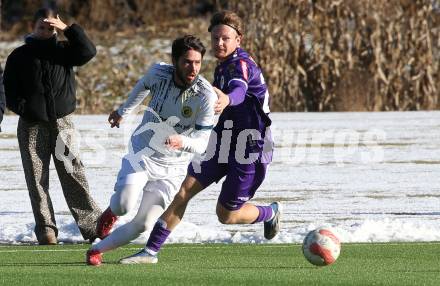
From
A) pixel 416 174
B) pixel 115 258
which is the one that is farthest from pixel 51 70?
pixel 416 174

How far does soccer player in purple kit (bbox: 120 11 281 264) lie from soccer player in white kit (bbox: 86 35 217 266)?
0.18 meters

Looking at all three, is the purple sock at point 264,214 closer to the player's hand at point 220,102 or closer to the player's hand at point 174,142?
the player's hand at point 220,102

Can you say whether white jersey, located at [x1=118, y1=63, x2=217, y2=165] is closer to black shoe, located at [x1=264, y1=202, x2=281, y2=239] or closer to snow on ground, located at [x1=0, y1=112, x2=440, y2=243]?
black shoe, located at [x1=264, y1=202, x2=281, y2=239]

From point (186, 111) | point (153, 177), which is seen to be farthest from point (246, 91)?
point (153, 177)

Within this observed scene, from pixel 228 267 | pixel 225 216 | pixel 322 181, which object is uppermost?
pixel 322 181

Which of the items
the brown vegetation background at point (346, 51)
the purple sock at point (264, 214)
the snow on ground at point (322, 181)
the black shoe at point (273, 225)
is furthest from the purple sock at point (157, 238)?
the brown vegetation background at point (346, 51)

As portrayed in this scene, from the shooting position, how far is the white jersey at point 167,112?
9634mm

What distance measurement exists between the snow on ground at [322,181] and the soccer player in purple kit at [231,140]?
56.3 inches

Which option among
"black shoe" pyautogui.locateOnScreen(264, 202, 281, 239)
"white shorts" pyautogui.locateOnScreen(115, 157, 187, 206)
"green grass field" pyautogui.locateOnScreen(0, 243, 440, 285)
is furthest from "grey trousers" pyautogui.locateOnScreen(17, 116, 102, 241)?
"white shorts" pyautogui.locateOnScreen(115, 157, 187, 206)

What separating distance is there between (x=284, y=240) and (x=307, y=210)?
1955mm

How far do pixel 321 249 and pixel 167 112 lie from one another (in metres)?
1.44

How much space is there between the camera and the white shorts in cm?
966

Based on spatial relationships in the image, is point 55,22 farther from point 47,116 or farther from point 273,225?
point 273,225

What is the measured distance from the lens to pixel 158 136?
9.67 metres
